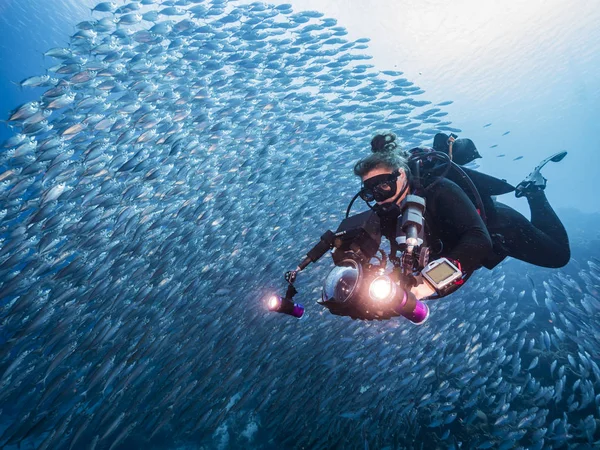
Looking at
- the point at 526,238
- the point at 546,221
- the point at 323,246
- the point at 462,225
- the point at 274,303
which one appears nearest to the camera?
the point at 462,225

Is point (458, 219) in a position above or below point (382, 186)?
below

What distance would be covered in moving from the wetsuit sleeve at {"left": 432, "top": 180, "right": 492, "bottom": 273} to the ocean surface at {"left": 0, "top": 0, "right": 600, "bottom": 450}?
20.9 ft

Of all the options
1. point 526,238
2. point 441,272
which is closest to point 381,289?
point 441,272

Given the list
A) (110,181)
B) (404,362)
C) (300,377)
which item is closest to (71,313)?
(110,181)

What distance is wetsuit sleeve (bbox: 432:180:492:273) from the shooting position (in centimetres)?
202

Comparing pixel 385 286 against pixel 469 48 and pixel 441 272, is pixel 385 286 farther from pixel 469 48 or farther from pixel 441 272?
pixel 469 48

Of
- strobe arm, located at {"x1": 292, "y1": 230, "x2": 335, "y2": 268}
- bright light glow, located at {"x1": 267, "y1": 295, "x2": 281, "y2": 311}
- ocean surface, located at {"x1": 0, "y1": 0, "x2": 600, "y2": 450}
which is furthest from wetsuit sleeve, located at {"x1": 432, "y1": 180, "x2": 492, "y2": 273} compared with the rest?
ocean surface, located at {"x1": 0, "y1": 0, "x2": 600, "y2": 450}

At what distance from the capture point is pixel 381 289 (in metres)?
1.69

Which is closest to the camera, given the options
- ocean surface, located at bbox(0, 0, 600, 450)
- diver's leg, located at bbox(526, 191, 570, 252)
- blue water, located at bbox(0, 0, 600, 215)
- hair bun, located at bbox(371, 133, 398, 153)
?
hair bun, located at bbox(371, 133, 398, 153)

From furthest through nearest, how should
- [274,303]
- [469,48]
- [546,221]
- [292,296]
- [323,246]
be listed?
[469,48], [546,221], [323,246], [292,296], [274,303]

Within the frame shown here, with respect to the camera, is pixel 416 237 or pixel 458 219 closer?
pixel 416 237

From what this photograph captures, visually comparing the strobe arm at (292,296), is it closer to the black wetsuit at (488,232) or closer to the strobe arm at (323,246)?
the strobe arm at (323,246)

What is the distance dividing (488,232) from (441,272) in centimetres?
131

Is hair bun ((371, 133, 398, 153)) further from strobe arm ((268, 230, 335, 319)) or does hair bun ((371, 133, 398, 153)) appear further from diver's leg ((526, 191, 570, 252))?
diver's leg ((526, 191, 570, 252))
